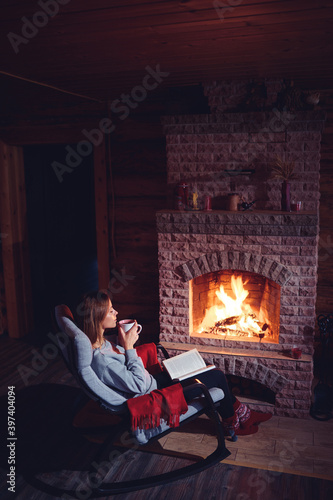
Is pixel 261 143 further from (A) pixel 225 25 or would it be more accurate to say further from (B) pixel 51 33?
(B) pixel 51 33

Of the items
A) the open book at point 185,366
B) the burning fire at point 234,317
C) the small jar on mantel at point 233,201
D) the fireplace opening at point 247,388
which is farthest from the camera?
the burning fire at point 234,317

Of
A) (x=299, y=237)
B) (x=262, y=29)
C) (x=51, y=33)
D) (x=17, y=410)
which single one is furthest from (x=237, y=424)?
(x=51, y=33)

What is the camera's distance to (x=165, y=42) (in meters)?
2.48

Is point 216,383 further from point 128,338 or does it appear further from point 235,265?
point 235,265

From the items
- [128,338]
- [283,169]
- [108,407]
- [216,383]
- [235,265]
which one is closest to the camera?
[108,407]

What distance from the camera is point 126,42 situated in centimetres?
247

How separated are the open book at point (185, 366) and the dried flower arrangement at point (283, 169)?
5.21 feet

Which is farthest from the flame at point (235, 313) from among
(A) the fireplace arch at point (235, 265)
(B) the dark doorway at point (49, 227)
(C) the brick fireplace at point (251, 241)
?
(B) the dark doorway at point (49, 227)

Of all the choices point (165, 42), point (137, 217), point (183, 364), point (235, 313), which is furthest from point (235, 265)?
point (165, 42)

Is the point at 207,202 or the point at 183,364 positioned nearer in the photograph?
the point at 183,364

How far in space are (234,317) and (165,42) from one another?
8.03ft

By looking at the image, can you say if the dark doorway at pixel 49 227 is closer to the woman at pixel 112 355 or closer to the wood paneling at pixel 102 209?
the wood paneling at pixel 102 209

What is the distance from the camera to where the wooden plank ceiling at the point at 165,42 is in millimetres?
1998

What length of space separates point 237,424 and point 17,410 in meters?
1.83
